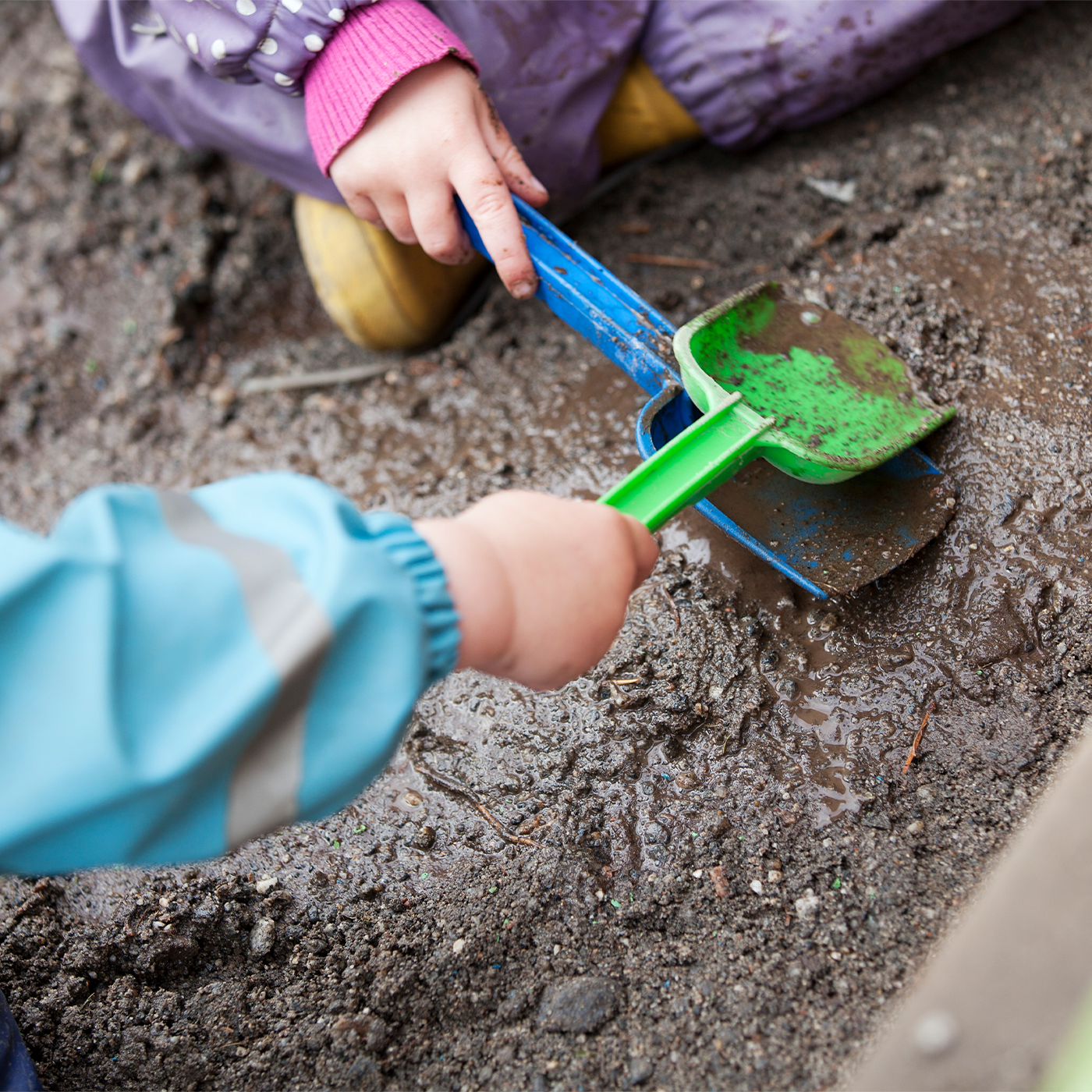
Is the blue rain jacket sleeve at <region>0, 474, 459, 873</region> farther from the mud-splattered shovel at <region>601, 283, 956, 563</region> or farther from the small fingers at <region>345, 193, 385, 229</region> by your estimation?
the small fingers at <region>345, 193, 385, 229</region>

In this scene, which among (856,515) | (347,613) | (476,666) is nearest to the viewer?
(347,613)

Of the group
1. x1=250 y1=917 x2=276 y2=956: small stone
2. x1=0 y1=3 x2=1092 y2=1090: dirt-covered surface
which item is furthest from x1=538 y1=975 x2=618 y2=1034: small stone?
x1=250 y1=917 x2=276 y2=956: small stone

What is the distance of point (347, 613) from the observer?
0.67 metres

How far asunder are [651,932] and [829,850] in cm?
22

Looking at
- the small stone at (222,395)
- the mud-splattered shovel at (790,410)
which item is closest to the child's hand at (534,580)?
the mud-splattered shovel at (790,410)

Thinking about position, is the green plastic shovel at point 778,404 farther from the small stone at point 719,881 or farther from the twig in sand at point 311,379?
the twig in sand at point 311,379

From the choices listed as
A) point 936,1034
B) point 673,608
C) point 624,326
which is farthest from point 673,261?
point 936,1034

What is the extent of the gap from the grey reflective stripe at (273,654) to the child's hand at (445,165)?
2.15 ft

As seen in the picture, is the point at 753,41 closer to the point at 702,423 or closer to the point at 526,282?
the point at 526,282

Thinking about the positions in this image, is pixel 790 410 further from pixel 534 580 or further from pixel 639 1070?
pixel 639 1070

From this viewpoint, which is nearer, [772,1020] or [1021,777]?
[772,1020]

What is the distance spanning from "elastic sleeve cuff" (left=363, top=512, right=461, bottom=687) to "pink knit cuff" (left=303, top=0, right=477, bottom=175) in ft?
2.41

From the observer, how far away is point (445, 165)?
1208 mm

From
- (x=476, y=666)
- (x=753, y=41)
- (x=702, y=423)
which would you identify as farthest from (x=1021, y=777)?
(x=753, y=41)
